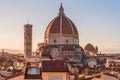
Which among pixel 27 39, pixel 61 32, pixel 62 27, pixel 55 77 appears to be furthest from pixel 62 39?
pixel 55 77

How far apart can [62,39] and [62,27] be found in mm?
3455

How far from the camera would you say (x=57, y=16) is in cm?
10888

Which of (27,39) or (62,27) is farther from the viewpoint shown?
(62,27)

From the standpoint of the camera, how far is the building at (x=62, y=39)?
324ft

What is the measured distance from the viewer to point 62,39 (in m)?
103

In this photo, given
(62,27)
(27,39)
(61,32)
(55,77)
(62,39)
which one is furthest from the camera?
(62,27)

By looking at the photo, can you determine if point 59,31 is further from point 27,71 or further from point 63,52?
point 27,71

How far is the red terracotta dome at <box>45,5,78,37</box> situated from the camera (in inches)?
4099

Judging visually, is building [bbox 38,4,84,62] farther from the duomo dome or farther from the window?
the window

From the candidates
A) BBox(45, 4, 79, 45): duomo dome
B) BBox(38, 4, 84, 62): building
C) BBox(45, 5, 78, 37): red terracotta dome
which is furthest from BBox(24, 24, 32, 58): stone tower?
BBox(45, 5, 78, 37): red terracotta dome

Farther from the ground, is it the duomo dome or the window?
the duomo dome

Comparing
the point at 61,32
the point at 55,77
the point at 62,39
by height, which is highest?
the point at 61,32

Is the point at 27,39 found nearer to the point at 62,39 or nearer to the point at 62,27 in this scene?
the point at 62,39

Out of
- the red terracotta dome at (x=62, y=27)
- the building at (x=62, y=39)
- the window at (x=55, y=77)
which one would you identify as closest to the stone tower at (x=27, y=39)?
the building at (x=62, y=39)
